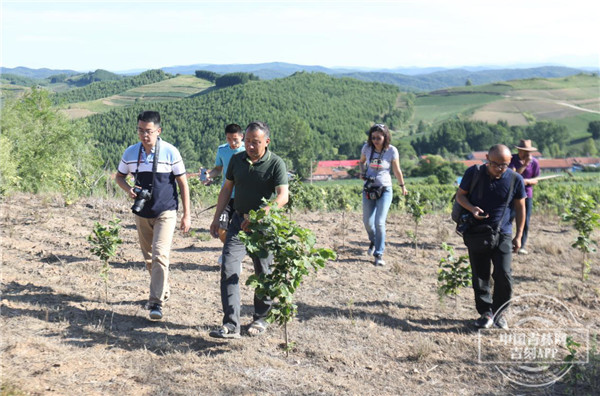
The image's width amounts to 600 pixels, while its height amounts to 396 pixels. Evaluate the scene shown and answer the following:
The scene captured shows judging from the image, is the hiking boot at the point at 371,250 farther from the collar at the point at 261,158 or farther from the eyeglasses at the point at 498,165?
the collar at the point at 261,158

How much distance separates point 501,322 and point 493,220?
3.54 feet

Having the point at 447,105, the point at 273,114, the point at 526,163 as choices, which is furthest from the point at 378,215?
the point at 447,105

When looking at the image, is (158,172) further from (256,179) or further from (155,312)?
(155,312)

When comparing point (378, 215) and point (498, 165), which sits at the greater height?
point (498, 165)

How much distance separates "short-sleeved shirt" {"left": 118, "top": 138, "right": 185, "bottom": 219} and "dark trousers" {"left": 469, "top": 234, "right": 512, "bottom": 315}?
302 centimetres

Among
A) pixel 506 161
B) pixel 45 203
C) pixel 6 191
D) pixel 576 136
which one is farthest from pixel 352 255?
pixel 576 136

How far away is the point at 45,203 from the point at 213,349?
6.65 meters

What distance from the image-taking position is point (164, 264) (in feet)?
15.8

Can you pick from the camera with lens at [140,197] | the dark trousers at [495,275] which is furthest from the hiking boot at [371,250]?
the camera with lens at [140,197]

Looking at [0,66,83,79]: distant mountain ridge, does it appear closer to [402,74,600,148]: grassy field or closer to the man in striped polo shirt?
[402,74,600,148]: grassy field

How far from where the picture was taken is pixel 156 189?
4.77 m

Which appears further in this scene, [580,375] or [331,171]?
[331,171]

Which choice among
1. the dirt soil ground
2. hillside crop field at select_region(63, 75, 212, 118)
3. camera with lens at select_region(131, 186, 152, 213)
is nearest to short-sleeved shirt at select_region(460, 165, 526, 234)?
the dirt soil ground

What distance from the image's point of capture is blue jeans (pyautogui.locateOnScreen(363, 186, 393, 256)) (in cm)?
694
